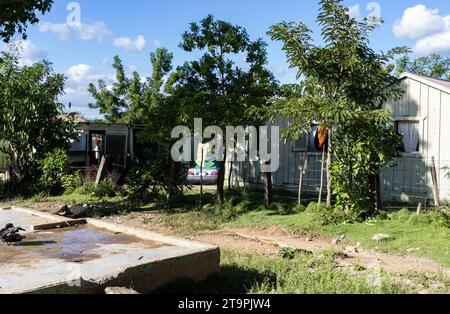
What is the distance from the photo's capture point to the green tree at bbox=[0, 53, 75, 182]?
16516 millimetres

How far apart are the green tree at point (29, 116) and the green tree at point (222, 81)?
6.38 metres

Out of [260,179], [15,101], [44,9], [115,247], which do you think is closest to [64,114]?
[15,101]

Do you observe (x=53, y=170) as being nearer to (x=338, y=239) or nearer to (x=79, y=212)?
(x=79, y=212)

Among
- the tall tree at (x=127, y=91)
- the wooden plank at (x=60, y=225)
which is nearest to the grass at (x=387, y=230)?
the wooden plank at (x=60, y=225)

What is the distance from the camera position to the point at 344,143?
10359mm

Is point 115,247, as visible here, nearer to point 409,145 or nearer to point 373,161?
point 373,161

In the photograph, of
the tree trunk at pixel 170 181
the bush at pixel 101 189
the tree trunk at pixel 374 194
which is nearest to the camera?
the tree trunk at pixel 374 194

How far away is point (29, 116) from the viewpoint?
16625mm

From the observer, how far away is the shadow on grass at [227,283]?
5570mm

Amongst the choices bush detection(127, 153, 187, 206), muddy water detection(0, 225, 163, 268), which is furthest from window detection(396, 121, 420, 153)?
muddy water detection(0, 225, 163, 268)
